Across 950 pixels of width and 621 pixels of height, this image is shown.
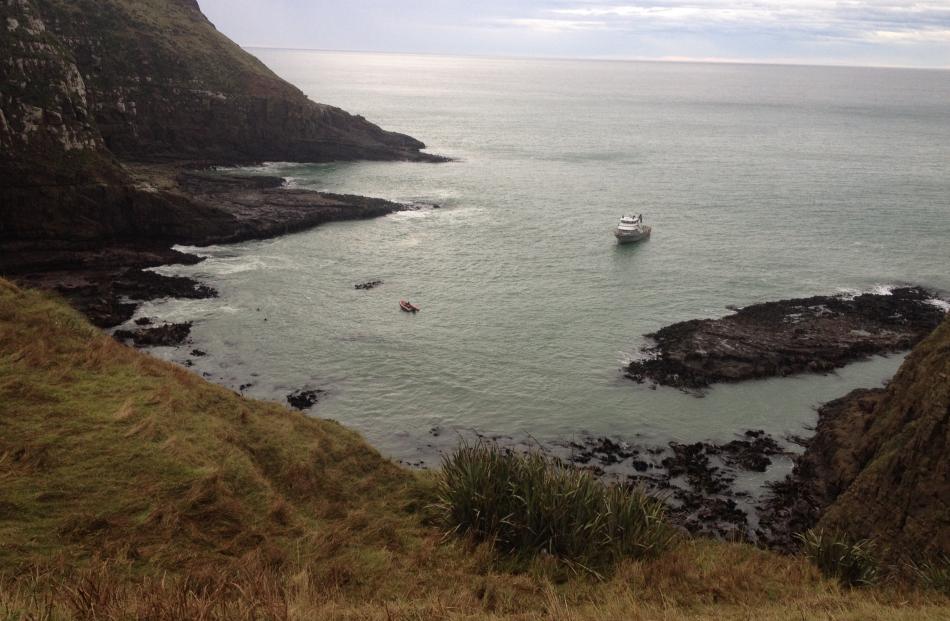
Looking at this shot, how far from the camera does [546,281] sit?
5153 centimetres

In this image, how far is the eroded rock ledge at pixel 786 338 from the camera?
3678cm

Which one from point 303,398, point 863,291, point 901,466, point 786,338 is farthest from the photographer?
point 863,291

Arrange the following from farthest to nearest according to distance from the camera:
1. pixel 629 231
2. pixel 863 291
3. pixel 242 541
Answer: pixel 629 231 < pixel 863 291 < pixel 242 541

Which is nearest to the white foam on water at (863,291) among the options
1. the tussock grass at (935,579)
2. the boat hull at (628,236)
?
the boat hull at (628,236)

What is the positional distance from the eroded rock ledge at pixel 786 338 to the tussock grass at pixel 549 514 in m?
20.8

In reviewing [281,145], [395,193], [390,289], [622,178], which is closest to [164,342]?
[390,289]

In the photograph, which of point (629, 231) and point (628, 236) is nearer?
point (629, 231)

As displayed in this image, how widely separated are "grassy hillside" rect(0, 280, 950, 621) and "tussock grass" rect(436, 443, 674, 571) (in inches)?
23.4

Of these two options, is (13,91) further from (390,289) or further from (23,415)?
(23,415)

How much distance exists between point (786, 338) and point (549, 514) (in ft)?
101

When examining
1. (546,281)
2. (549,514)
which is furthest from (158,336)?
(549,514)

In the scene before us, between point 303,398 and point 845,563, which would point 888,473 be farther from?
point 303,398

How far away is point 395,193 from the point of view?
81.9m

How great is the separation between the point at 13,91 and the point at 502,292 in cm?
4125
